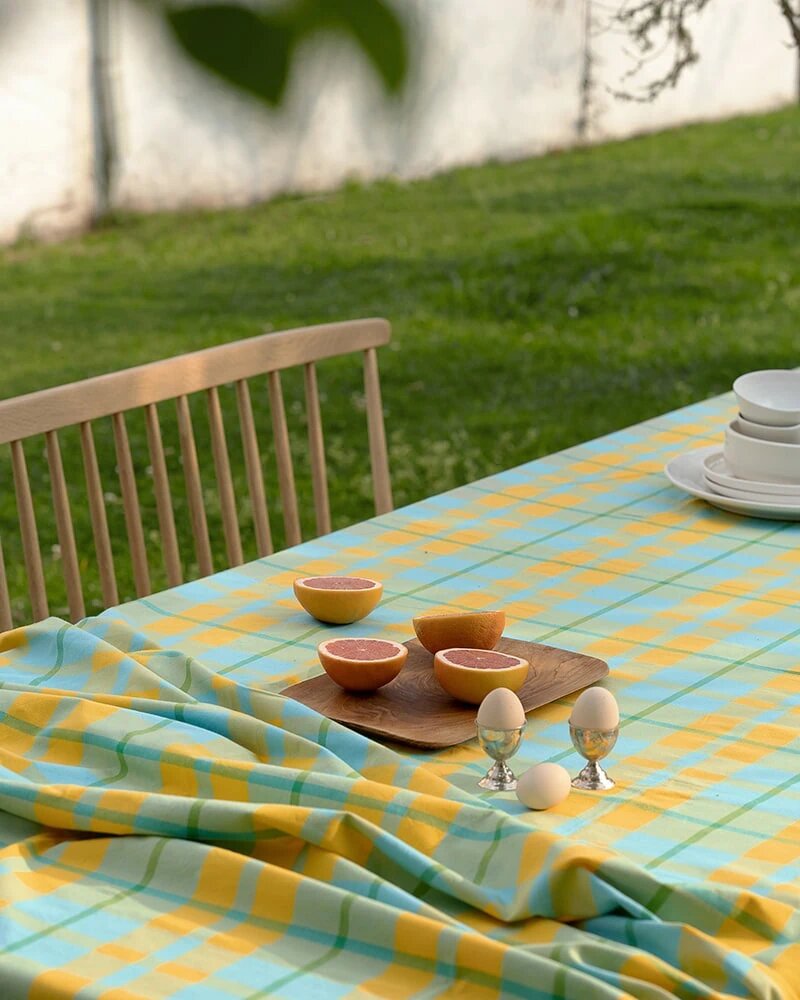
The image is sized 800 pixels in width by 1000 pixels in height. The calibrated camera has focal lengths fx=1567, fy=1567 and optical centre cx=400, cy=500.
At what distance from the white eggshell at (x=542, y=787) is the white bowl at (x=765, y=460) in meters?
0.83

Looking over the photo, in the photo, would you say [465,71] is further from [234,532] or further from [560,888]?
[560,888]

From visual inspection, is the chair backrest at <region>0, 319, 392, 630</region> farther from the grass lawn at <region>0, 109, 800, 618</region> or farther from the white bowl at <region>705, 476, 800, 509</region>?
the grass lawn at <region>0, 109, 800, 618</region>

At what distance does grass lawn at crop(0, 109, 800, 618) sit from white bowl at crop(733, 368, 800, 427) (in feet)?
9.34

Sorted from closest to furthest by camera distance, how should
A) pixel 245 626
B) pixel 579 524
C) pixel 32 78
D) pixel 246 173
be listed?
pixel 245 626, pixel 579 524, pixel 32 78, pixel 246 173

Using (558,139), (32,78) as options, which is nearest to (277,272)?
(32,78)

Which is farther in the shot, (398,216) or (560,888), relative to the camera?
(398,216)

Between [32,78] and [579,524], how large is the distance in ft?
19.6

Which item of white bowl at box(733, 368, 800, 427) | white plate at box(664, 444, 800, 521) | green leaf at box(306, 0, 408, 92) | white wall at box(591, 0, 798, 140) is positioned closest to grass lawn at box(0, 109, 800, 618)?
white wall at box(591, 0, 798, 140)

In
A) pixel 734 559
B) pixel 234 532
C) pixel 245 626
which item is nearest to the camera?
pixel 245 626

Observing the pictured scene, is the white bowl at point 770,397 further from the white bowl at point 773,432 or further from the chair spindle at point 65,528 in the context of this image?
the chair spindle at point 65,528

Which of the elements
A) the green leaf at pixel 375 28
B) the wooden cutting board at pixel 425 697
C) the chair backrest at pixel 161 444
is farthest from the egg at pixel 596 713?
the green leaf at pixel 375 28

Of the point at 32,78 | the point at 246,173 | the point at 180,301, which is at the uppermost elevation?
the point at 32,78

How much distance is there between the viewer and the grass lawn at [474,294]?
579cm

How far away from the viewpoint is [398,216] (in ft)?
27.4
